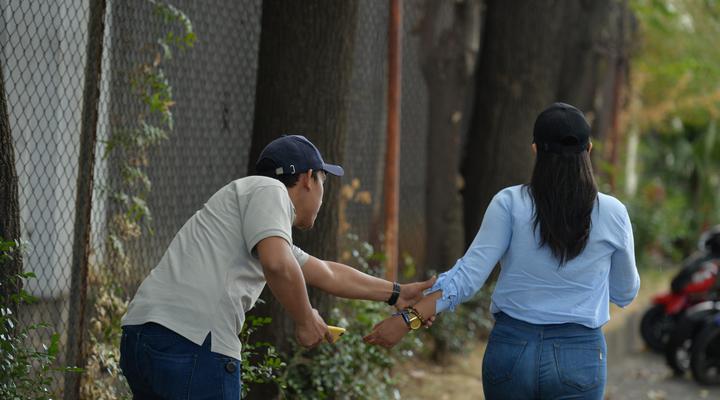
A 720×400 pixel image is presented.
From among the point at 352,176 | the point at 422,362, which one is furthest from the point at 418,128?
the point at 422,362

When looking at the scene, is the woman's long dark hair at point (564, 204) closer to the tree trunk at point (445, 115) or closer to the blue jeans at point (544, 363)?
the blue jeans at point (544, 363)

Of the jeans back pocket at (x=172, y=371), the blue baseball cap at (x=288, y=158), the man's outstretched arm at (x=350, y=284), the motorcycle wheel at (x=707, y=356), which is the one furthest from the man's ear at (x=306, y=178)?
the motorcycle wheel at (x=707, y=356)

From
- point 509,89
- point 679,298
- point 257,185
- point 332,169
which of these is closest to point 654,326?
point 679,298

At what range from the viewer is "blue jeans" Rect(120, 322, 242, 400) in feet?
12.2

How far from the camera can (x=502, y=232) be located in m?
4.12

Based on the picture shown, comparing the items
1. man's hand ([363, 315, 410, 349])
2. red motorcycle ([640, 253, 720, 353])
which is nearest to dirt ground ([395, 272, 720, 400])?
red motorcycle ([640, 253, 720, 353])

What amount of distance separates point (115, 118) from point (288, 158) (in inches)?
96.9

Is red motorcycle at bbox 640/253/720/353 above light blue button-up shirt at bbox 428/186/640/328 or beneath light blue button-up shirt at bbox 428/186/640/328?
beneath

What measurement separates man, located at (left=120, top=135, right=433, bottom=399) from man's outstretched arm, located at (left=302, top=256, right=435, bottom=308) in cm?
68

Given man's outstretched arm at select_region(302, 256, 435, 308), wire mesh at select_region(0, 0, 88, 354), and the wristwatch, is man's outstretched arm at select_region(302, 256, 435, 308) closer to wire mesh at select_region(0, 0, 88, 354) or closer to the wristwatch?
the wristwatch

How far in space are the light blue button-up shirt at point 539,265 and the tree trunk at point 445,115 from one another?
5280 mm

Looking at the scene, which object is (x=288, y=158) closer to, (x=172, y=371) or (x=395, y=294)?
(x=172, y=371)

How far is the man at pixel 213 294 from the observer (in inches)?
146

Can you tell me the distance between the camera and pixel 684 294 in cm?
1117
